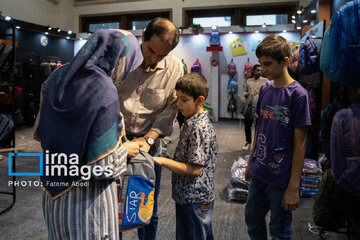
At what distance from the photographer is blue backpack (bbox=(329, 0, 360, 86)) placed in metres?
1.56

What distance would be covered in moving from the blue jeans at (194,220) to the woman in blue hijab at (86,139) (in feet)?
1.72

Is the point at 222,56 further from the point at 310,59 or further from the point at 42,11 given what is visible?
the point at 310,59

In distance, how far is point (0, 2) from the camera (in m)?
8.21

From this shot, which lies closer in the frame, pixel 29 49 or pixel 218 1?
pixel 29 49

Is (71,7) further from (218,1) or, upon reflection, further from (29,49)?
(218,1)

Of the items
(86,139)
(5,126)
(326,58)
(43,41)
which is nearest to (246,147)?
(326,58)

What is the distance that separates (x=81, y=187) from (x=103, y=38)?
0.50 metres

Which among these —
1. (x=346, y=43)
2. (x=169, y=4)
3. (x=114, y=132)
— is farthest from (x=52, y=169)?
(x=169, y=4)

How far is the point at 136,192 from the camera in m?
1.22

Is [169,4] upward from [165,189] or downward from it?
upward

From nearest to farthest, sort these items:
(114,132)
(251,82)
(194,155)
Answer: (114,132)
(194,155)
(251,82)

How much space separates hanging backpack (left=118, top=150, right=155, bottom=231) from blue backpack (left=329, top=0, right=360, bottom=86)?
1.11m

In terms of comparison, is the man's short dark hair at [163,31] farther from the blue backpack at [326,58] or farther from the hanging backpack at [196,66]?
the hanging backpack at [196,66]

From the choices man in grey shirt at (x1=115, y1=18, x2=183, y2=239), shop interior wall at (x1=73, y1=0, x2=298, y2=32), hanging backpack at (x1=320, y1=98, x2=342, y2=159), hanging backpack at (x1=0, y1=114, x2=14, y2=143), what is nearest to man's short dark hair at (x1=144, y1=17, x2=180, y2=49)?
man in grey shirt at (x1=115, y1=18, x2=183, y2=239)
